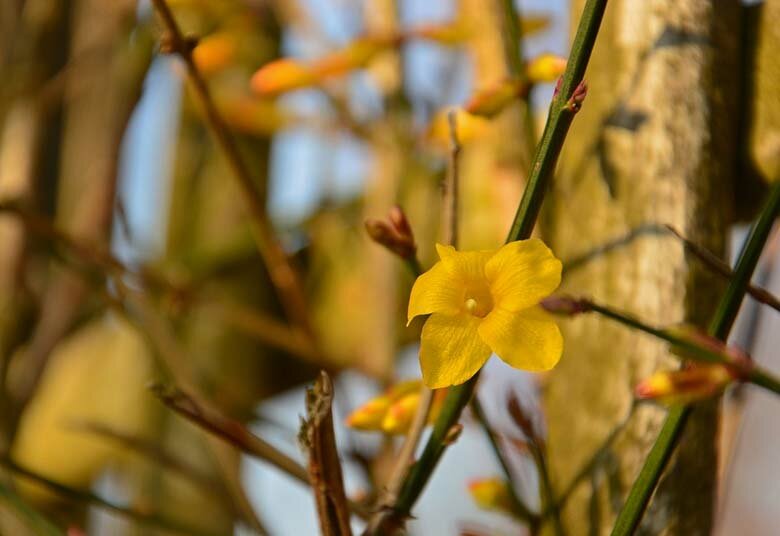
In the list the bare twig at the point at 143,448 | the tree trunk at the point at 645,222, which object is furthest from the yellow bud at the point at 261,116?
the tree trunk at the point at 645,222

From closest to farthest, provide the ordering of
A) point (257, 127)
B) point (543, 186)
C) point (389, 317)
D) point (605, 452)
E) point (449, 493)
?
point (543, 186)
point (605, 452)
point (389, 317)
point (257, 127)
point (449, 493)

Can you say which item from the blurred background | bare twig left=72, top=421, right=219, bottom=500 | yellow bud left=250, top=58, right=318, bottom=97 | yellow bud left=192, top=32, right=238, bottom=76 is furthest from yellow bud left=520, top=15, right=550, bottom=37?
bare twig left=72, top=421, right=219, bottom=500

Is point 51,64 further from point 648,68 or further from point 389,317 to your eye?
point 648,68

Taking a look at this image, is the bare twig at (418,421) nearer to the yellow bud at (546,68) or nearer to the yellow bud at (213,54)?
the yellow bud at (546,68)

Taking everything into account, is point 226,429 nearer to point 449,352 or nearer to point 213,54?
point 449,352

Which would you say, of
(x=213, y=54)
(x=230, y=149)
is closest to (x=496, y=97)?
(x=230, y=149)

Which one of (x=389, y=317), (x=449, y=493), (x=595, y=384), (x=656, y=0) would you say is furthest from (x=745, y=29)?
(x=449, y=493)

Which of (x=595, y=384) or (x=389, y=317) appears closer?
(x=595, y=384)

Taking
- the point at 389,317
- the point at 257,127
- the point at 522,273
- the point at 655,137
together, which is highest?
the point at 257,127
